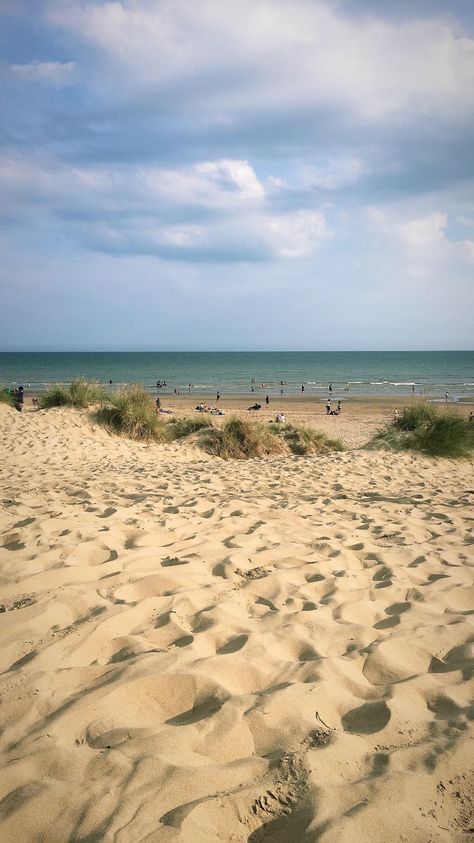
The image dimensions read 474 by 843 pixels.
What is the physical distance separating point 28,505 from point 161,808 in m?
4.39

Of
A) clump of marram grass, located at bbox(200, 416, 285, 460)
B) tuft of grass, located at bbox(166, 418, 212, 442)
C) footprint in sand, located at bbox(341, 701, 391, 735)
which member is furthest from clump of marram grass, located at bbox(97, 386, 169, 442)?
footprint in sand, located at bbox(341, 701, 391, 735)

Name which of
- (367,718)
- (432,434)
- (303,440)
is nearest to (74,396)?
(303,440)

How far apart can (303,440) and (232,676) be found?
34.9 ft

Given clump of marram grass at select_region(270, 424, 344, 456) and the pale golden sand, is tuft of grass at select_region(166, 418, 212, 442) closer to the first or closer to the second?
clump of marram grass at select_region(270, 424, 344, 456)

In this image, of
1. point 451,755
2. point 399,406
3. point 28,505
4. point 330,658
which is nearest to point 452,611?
point 330,658

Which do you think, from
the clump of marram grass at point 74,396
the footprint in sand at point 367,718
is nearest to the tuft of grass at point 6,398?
the clump of marram grass at point 74,396

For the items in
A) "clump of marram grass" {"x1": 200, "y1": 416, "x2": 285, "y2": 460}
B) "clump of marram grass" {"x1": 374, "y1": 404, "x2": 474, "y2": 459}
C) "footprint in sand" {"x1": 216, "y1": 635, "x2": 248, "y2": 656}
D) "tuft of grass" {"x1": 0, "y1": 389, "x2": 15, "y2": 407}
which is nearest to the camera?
"footprint in sand" {"x1": 216, "y1": 635, "x2": 248, "y2": 656}

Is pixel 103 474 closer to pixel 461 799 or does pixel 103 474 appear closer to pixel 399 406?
pixel 461 799

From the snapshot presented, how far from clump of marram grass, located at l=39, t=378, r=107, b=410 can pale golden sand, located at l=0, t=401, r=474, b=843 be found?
8.76 m

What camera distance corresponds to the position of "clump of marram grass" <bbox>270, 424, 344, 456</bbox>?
494 inches

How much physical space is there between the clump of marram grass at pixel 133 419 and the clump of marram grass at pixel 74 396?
2.16 ft

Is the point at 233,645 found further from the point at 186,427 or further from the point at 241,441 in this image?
the point at 186,427

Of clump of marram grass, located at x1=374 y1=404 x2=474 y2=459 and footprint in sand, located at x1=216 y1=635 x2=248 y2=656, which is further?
clump of marram grass, located at x1=374 y1=404 x2=474 y2=459

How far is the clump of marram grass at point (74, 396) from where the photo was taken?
544 inches
